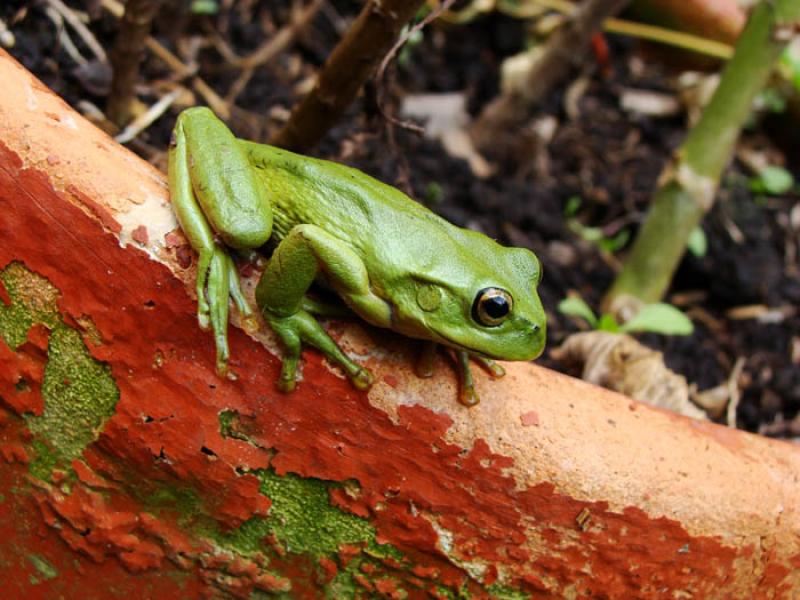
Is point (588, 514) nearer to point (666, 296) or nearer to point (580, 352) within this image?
point (580, 352)

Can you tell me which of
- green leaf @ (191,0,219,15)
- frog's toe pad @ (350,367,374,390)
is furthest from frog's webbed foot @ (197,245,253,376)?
green leaf @ (191,0,219,15)

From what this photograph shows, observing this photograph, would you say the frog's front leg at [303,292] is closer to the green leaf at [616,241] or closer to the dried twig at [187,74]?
the dried twig at [187,74]

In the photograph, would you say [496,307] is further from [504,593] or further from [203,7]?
[203,7]

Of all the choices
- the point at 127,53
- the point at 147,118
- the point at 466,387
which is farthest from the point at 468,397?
the point at 147,118

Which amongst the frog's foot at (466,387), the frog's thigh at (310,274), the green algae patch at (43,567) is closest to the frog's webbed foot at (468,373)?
the frog's foot at (466,387)

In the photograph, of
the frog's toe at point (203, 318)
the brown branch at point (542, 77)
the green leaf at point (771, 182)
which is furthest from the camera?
the green leaf at point (771, 182)

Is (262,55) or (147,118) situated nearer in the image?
(147,118)
